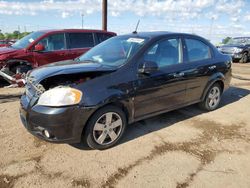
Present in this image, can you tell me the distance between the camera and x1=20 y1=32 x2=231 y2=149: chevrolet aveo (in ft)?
10.5

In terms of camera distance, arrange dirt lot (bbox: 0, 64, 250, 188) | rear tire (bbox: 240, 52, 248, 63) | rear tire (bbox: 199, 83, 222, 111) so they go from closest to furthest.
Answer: dirt lot (bbox: 0, 64, 250, 188)
rear tire (bbox: 199, 83, 222, 111)
rear tire (bbox: 240, 52, 248, 63)

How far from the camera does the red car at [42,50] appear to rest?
272 inches

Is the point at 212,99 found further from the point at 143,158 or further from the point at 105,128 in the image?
the point at 105,128

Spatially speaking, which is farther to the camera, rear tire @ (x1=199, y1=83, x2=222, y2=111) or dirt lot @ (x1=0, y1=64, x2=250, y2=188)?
rear tire @ (x1=199, y1=83, x2=222, y2=111)

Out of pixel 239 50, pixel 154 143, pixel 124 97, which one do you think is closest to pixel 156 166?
pixel 154 143

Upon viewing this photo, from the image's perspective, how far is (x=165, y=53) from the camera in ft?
14.1

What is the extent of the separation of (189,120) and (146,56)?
1.72 m

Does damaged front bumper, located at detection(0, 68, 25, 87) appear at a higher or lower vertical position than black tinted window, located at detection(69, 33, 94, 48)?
lower

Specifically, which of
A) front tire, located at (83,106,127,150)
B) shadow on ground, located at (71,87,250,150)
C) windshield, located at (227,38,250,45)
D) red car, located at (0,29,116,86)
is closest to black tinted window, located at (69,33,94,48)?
red car, located at (0,29,116,86)

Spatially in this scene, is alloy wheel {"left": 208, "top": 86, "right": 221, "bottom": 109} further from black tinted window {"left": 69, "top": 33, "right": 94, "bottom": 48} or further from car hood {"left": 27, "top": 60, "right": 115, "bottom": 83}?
black tinted window {"left": 69, "top": 33, "right": 94, "bottom": 48}

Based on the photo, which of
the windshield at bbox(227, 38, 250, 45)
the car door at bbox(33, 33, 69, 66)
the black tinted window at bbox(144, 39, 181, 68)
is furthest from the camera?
the windshield at bbox(227, 38, 250, 45)

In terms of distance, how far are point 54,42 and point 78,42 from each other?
767 mm

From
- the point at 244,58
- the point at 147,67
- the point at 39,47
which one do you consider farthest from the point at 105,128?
the point at 244,58

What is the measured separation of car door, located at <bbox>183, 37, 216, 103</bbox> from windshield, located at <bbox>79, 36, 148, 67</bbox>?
1027mm
